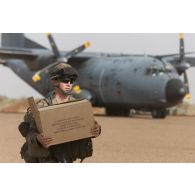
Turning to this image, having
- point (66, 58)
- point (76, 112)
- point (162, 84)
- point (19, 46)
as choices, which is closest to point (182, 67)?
point (162, 84)

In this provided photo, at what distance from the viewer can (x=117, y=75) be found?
24.8m

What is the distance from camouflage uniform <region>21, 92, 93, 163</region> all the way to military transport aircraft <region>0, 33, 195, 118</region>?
16.6 metres

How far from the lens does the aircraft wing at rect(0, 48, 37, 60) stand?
83.8 ft

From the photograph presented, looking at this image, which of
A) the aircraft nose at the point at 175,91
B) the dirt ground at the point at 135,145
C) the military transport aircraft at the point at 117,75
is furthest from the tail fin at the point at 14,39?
the aircraft nose at the point at 175,91

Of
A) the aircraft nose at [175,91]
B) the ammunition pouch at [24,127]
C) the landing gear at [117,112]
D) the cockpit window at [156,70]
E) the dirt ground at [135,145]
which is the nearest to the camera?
the ammunition pouch at [24,127]

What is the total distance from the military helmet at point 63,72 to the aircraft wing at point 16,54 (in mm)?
20869

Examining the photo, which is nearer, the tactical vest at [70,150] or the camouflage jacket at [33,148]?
the camouflage jacket at [33,148]

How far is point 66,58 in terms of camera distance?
1046 inches

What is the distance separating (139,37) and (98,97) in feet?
47.2

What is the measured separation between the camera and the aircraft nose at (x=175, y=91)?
75.2 feet

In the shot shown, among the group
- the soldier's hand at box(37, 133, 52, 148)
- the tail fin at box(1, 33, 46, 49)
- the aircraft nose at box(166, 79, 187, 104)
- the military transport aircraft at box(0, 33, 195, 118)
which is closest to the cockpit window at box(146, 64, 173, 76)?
the military transport aircraft at box(0, 33, 195, 118)

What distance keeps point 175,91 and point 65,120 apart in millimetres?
18469

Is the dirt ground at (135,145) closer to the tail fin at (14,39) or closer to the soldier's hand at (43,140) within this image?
the tail fin at (14,39)

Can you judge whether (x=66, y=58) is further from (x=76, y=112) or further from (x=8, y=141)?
(x=76, y=112)
